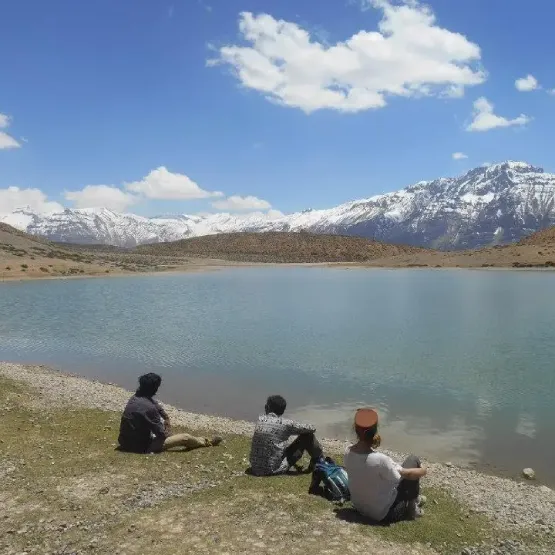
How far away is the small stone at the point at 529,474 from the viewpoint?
16266mm

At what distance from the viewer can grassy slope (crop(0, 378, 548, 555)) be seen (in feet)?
30.9

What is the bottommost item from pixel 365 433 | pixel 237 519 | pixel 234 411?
pixel 234 411

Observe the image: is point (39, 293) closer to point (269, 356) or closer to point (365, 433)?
point (269, 356)

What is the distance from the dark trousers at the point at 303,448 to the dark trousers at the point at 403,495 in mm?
2602

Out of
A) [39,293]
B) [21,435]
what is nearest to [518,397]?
[21,435]

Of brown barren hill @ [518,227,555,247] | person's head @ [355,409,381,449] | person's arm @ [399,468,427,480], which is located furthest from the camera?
brown barren hill @ [518,227,555,247]

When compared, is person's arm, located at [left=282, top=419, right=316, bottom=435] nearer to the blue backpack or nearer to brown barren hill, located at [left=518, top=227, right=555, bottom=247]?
the blue backpack

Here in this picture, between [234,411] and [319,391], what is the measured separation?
197 inches

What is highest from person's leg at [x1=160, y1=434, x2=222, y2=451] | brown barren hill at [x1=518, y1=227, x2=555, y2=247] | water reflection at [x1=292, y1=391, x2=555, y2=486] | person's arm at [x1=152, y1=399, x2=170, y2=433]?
brown barren hill at [x1=518, y1=227, x2=555, y2=247]

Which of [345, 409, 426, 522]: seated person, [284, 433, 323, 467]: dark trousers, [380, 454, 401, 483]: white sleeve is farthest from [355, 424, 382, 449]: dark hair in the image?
[284, 433, 323, 467]: dark trousers

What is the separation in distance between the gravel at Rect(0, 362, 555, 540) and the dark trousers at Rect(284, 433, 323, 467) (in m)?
2.82

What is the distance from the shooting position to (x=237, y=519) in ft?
33.8

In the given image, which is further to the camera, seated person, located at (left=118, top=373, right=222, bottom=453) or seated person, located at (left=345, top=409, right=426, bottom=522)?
seated person, located at (left=118, top=373, right=222, bottom=453)

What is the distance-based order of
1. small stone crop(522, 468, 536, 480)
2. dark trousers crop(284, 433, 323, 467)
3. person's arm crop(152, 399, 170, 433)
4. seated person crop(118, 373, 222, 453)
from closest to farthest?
dark trousers crop(284, 433, 323, 467) < seated person crop(118, 373, 222, 453) < person's arm crop(152, 399, 170, 433) < small stone crop(522, 468, 536, 480)
